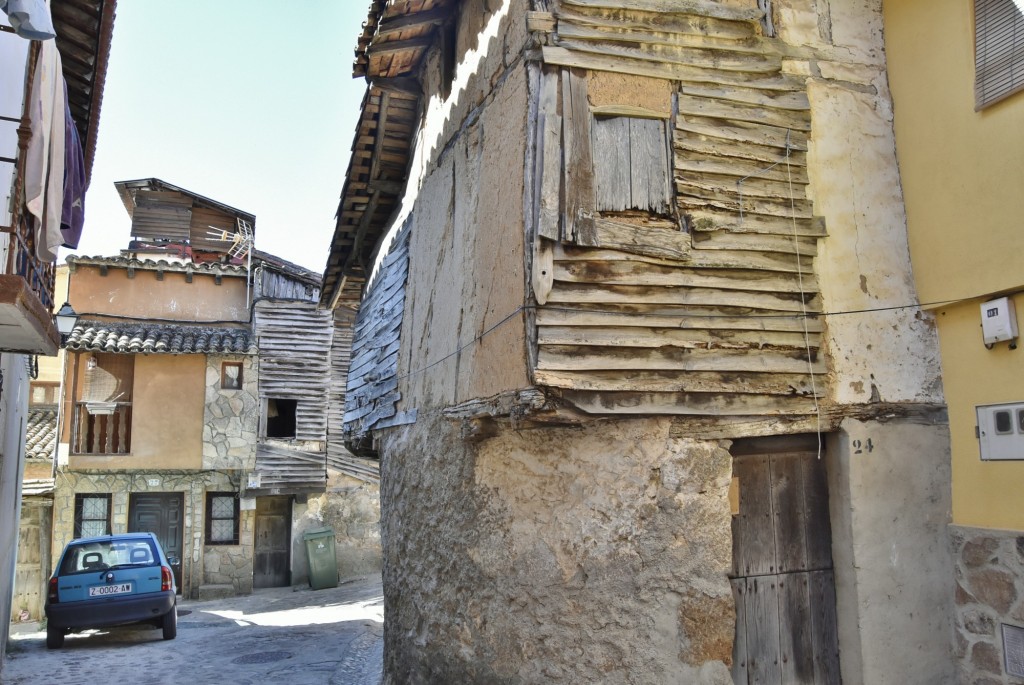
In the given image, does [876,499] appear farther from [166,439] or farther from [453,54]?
[166,439]

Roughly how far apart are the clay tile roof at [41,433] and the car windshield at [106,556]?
8.42 meters

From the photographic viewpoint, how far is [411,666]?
6.75 metres

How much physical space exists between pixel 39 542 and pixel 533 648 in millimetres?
17525

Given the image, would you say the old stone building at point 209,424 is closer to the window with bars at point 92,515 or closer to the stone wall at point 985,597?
the window with bars at point 92,515

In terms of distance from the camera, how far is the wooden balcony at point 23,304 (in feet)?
16.2

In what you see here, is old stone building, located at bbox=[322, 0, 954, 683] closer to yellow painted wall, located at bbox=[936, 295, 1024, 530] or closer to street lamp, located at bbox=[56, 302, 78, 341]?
yellow painted wall, located at bbox=[936, 295, 1024, 530]

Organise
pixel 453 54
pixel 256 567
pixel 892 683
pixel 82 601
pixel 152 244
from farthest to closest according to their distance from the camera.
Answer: pixel 152 244
pixel 256 567
pixel 82 601
pixel 453 54
pixel 892 683

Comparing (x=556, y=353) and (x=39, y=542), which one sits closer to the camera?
(x=556, y=353)

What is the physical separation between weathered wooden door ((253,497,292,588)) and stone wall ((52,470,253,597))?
882 millimetres

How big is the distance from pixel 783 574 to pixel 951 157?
3.08 meters

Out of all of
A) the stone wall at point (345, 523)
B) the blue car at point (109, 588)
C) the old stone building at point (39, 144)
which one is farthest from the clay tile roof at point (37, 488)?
the old stone building at point (39, 144)

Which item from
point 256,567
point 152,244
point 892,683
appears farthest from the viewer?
point 152,244

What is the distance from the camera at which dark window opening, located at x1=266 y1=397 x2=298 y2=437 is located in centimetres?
2045

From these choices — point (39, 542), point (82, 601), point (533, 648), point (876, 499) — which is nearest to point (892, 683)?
point (876, 499)
